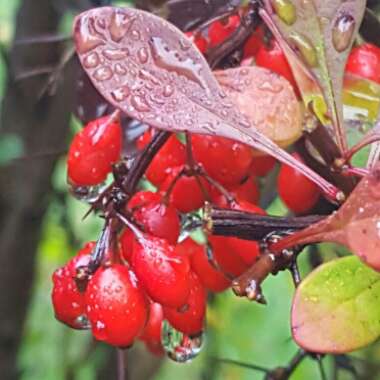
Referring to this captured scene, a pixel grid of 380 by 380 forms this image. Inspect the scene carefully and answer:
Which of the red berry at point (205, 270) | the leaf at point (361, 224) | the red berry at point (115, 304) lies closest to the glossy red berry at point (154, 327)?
the red berry at point (205, 270)

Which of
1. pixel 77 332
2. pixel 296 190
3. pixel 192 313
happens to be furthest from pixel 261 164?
pixel 77 332

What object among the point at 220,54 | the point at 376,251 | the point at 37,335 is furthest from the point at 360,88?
the point at 37,335

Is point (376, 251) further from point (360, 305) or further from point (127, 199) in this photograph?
point (127, 199)

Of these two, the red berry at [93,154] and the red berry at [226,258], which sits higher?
the red berry at [93,154]

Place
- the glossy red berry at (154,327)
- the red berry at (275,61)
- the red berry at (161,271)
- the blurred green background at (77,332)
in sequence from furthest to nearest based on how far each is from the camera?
the blurred green background at (77,332) < the glossy red berry at (154,327) < the red berry at (275,61) < the red berry at (161,271)

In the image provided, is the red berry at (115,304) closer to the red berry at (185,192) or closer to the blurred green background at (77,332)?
the red berry at (185,192)

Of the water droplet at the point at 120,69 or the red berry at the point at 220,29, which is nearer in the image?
the water droplet at the point at 120,69
